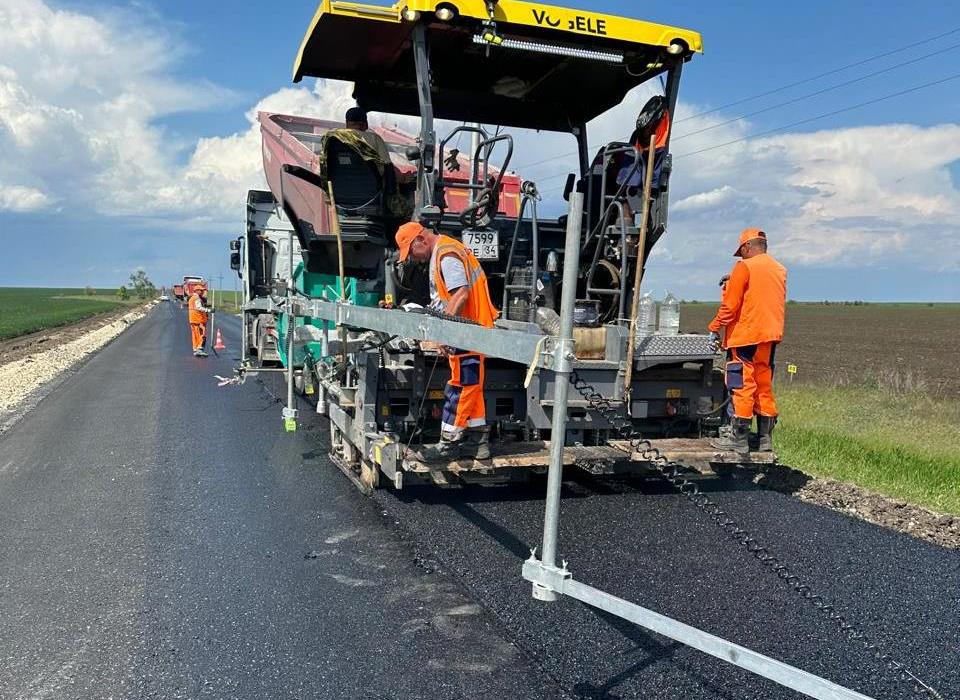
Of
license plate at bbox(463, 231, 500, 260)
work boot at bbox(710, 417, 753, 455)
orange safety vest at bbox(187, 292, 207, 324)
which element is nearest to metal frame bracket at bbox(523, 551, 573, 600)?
work boot at bbox(710, 417, 753, 455)

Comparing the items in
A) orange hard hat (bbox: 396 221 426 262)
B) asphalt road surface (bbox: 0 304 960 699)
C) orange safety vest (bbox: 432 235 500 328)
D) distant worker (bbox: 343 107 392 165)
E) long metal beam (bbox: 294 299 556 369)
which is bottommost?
asphalt road surface (bbox: 0 304 960 699)

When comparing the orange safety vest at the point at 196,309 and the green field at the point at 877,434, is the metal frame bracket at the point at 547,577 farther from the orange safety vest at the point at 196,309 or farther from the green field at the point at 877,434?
the orange safety vest at the point at 196,309

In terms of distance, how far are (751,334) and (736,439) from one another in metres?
0.71

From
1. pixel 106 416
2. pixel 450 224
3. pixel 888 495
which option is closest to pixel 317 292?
pixel 106 416

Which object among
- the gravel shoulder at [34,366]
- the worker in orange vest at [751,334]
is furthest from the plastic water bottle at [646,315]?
the gravel shoulder at [34,366]

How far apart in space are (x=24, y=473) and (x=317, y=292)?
375cm

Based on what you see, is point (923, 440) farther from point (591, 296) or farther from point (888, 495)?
point (591, 296)

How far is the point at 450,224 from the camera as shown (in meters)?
5.85

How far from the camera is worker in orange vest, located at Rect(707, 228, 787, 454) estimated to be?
536cm

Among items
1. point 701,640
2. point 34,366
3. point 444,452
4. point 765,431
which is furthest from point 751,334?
point 34,366

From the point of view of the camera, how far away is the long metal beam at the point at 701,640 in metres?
2.02

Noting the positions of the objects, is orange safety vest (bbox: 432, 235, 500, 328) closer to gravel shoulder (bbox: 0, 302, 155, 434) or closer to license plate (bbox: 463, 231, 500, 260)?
license plate (bbox: 463, 231, 500, 260)

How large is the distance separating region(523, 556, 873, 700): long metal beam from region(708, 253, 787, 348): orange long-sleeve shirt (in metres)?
3.21

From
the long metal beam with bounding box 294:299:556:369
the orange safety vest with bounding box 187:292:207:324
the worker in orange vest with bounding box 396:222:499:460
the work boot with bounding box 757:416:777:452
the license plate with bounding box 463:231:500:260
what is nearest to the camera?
the long metal beam with bounding box 294:299:556:369
